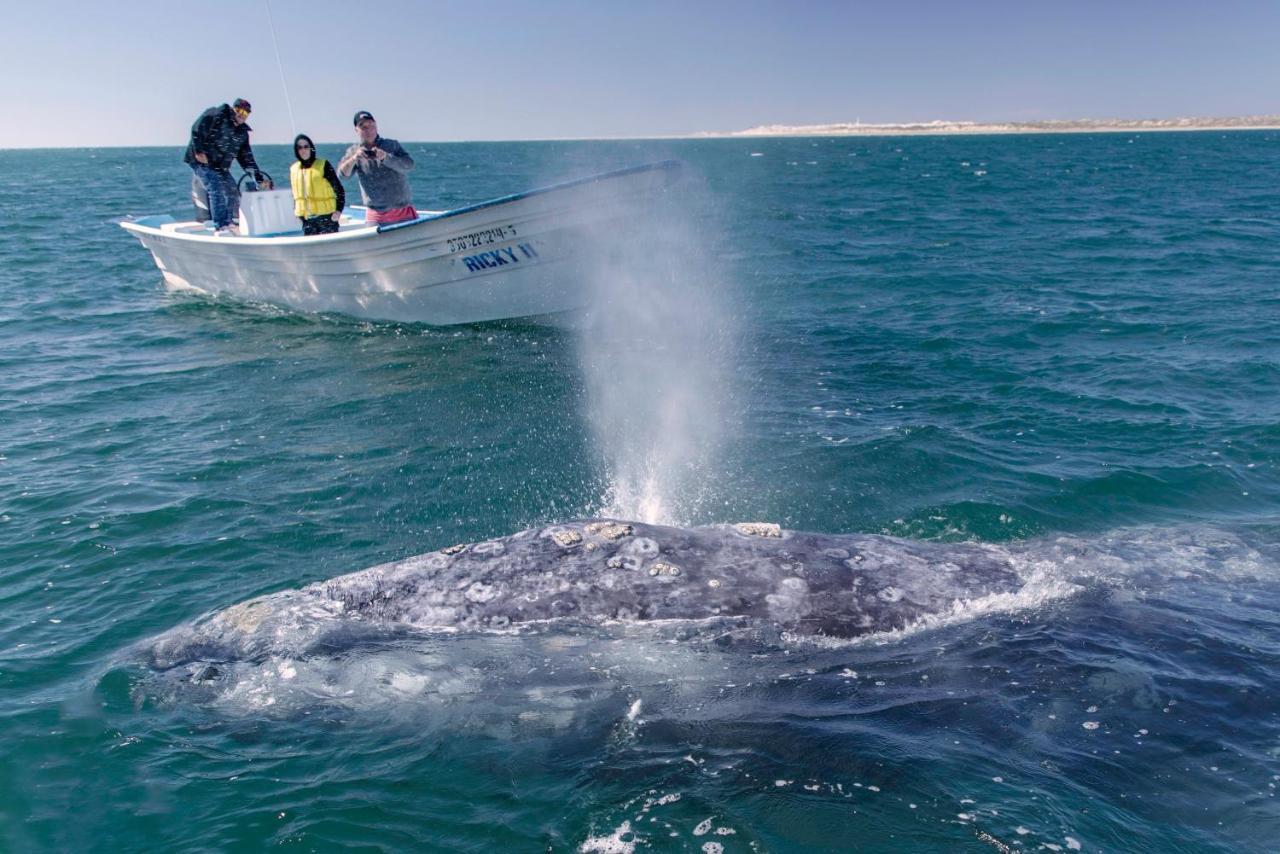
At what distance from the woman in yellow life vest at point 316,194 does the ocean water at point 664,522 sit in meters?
2.09

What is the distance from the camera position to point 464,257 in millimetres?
17172

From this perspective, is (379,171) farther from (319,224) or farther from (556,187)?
(556,187)

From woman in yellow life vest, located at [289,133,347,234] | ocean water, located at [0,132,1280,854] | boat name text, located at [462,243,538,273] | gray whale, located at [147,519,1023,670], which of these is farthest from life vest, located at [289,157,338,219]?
gray whale, located at [147,519,1023,670]

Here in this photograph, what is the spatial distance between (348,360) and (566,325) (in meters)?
4.31

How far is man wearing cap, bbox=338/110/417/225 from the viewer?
15898mm

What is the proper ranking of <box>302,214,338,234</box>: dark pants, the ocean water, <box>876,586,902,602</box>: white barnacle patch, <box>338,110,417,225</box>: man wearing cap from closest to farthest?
the ocean water
<box>876,586,902,602</box>: white barnacle patch
<box>338,110,417,225</box>: man wearing cap
<box>302,214,338,234</box>: dark pants

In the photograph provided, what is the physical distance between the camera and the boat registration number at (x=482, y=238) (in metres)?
16.9

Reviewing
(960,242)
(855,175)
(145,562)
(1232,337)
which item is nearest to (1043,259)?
(960,242)

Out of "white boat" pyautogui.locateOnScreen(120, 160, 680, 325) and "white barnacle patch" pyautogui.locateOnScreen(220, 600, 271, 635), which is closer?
"white barnacle patch" pyautogui.locateOnScreen(220, 600, 271, 635)

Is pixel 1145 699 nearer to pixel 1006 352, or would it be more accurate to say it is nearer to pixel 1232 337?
pixel 1006 352

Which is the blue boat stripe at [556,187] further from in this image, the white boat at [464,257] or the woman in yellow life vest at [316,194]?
the woman in yellow life vest at [316,194]

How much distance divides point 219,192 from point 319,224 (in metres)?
4.14

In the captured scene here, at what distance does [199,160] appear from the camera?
19891mm

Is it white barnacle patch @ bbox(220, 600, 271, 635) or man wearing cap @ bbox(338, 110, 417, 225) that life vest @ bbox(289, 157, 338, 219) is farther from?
white barnacle patch @ bbox(220, 600, 271, 635)
